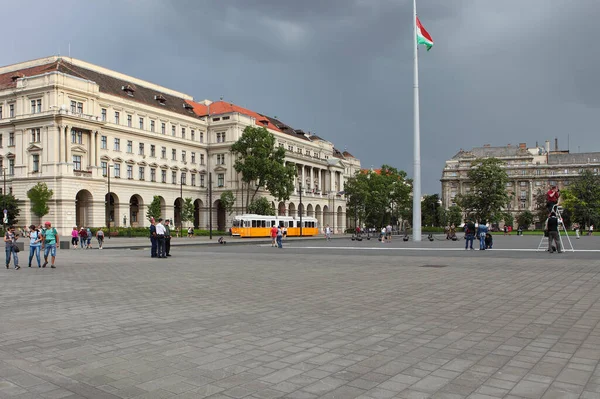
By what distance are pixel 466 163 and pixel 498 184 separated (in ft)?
207

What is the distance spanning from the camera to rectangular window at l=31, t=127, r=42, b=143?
6022cm

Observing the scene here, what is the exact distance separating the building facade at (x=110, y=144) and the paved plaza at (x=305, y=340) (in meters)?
50.2

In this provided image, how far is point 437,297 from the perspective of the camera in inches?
396

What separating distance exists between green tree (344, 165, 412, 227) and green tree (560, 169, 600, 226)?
30.6m

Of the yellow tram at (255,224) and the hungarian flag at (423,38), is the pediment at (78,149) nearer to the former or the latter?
the yellow tram at (255,224)

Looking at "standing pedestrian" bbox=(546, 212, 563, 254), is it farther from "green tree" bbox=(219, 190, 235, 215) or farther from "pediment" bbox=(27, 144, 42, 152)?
"green tree" bbox=(219, 190, 235, 215)

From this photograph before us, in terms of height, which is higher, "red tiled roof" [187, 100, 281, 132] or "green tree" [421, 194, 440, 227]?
"red tiled roof" [187, 100, 281, 132]

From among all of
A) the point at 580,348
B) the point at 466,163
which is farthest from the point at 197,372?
the point at 466,163

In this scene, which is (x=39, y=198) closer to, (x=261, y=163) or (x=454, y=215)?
(x=261, y=163)

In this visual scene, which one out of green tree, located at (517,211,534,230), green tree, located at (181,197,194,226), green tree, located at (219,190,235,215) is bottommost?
green tree, located at (517,211,534,230)

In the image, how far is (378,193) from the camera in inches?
3898

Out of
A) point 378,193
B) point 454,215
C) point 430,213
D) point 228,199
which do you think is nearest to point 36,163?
point 228,199

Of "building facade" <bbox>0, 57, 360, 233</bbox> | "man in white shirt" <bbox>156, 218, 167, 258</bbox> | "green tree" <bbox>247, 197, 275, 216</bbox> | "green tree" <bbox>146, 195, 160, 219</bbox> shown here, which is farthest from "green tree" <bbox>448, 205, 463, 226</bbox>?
"man in white shirt" <bbox>156, 218, 167, 258</bbox>

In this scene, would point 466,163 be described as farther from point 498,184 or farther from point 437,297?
point 437,297
